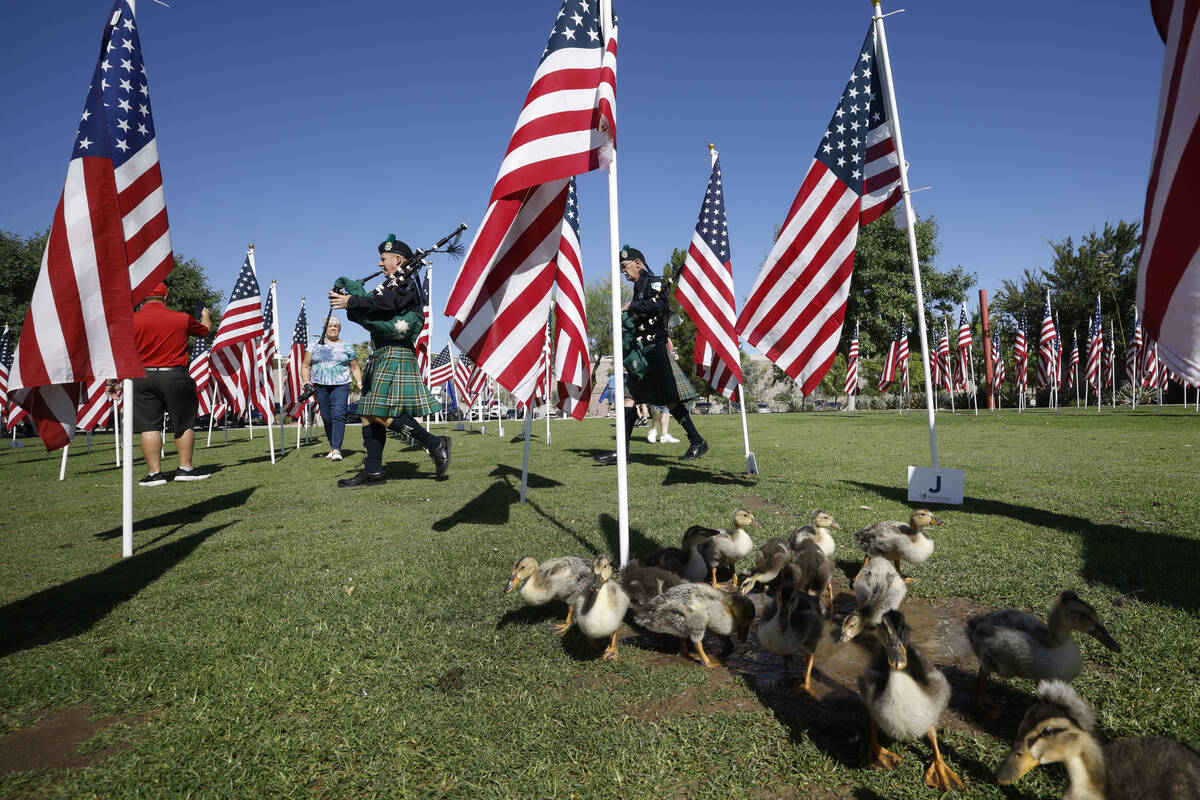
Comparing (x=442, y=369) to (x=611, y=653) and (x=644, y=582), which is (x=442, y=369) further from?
(x=611, y=653)

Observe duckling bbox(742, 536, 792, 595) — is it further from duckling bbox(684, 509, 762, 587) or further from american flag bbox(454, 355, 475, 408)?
american flag bbox(454, 355, 475, 408)

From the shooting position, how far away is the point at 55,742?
2338mm

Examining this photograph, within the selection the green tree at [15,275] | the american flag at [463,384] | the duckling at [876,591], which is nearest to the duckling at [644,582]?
the duckling at [876,591]

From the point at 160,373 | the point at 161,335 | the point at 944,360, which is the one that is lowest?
→ the point at 160,373

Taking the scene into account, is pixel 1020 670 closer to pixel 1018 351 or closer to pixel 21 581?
pixel 21 581

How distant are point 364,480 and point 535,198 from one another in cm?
636

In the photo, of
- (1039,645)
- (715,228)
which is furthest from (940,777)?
(715,228)

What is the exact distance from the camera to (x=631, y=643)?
333 centimetres

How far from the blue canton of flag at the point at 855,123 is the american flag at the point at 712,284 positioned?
186 centimetres

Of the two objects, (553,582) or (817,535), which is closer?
(553,582)

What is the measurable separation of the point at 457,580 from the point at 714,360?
17.6 feet

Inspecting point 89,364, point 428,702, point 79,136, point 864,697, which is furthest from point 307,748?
point 79,136

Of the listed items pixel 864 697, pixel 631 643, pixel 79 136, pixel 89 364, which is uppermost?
pixel 79 136

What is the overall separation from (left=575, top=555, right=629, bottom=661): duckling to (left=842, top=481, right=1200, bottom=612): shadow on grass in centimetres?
331
